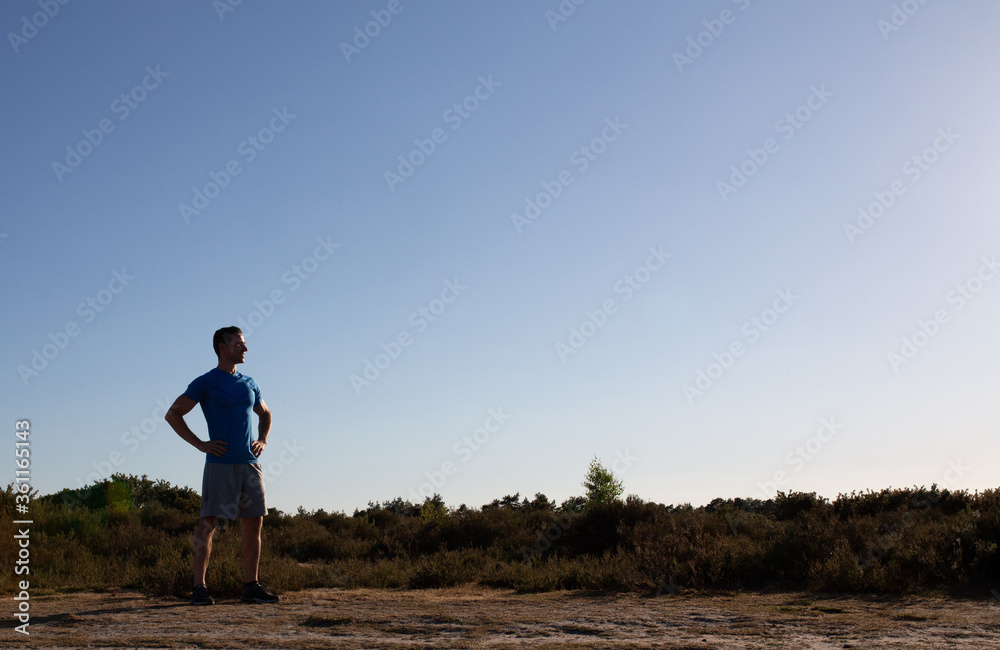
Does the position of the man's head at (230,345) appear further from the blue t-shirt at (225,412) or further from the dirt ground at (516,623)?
the dirt ground at (516,623)

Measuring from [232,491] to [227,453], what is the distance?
1.03ft

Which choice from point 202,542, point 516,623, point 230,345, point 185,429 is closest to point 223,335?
point 230,345

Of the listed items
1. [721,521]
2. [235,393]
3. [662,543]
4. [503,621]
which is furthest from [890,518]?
[235,393]

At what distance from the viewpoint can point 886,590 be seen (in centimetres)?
725

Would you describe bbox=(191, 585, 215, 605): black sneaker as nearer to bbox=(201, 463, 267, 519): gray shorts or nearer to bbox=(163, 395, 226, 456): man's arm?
bbox=(201, 463, 267, 519): gray shorts

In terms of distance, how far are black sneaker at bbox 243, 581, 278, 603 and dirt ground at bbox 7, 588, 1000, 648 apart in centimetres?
10

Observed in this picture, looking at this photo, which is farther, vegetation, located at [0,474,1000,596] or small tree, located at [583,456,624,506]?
small tree, located at [583,456,624,506]

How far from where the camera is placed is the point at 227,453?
6.32 meters

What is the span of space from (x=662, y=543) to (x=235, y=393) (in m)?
5.47

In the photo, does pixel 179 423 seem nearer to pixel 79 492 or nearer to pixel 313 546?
pixel 313 546

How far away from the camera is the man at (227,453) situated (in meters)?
6.26

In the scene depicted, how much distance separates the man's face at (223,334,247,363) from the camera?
21.3 feet

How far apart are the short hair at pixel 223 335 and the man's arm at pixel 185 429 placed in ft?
1.79

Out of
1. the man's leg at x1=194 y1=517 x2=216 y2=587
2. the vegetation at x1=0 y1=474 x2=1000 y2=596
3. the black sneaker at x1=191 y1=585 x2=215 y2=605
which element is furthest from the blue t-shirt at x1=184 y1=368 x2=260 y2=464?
the vegetation at x1=0 y1=474 x2=1000 y2=596
